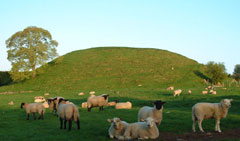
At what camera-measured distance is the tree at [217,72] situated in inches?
2552

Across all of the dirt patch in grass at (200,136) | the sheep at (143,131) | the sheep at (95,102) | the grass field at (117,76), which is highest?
the grass field at (117,76)

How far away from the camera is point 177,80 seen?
67000mm

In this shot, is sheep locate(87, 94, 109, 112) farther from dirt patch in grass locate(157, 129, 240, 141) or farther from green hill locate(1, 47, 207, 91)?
green hill locate(1, 47, 207, 91)

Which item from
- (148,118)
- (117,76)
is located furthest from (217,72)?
(148,118)

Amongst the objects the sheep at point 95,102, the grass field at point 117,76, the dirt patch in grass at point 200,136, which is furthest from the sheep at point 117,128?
the grass field at point 117,76

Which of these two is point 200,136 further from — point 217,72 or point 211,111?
point 217,72

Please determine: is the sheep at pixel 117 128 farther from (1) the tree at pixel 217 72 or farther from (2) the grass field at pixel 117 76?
(1) the tree at pixel 217 72

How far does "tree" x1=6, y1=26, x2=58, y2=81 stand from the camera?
221 feet

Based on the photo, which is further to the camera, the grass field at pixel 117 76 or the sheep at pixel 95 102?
the grass field at pixel 117 76

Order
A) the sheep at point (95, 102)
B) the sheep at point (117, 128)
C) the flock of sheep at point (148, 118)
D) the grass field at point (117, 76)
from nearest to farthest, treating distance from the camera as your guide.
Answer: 1. the flock of sheep at point (148, 118)
2. the sheep at point (117, 128)
3. the sheep at point (95, 102)
4. the grass field at point (117, 76)

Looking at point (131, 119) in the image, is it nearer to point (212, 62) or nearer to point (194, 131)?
point (194, 131)

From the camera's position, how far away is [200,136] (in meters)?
12.3

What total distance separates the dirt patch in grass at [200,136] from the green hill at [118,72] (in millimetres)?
49441

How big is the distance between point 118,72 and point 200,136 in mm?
65290
